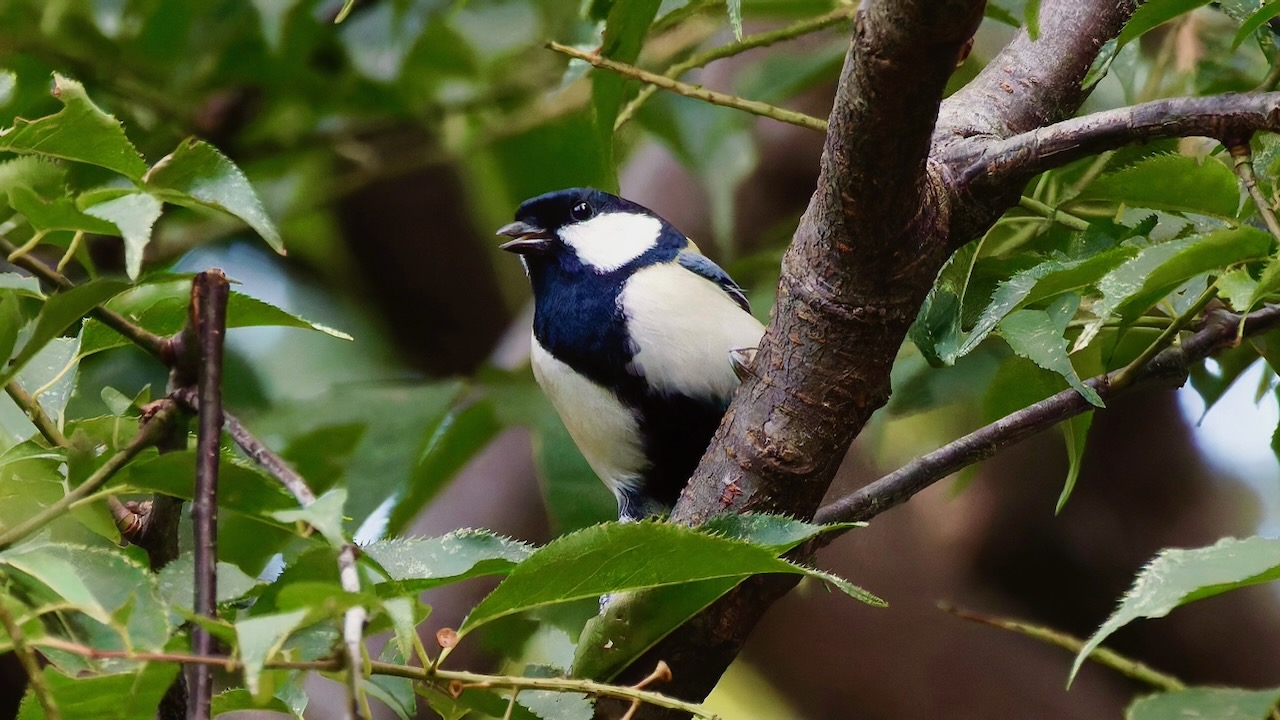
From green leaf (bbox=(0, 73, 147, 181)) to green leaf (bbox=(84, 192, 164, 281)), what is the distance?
4 cm

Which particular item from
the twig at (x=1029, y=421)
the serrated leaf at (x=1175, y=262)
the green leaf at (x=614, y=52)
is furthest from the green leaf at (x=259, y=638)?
the green leaf at (x=614, y=52)

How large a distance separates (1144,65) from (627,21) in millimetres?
1006

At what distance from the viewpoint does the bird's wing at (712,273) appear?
1570mm

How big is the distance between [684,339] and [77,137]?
0.80 m

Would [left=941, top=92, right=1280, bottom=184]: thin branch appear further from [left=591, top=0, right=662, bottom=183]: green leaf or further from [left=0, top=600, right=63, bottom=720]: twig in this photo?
[left=0, top=600, right=63, bottom=720]: twig

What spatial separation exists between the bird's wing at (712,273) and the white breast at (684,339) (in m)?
0.12

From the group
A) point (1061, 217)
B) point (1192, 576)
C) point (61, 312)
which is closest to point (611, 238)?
point (1061, 217)

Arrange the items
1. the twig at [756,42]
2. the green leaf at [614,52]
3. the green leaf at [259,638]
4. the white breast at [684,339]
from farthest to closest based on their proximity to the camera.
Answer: the white breast at [684,339] < the twig at [756,42] < the green leaf at [614,52] < the green leaf at [259,638]

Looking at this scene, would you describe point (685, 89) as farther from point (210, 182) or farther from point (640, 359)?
point (210, 182)

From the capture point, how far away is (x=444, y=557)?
74 centimetres

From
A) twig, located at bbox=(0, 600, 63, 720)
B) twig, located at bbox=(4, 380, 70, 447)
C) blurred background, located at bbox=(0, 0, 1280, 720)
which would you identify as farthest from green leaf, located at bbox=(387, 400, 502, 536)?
twig, located at bbox=(0, 600, 63, 720)

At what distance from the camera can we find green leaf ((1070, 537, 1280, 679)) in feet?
1.81

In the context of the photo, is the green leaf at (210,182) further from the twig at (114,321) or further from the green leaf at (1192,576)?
the green leaf at (1192,576)

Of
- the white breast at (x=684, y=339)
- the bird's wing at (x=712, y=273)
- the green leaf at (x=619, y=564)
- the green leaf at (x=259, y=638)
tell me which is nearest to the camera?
the green leaf at (x=259, y=638)
